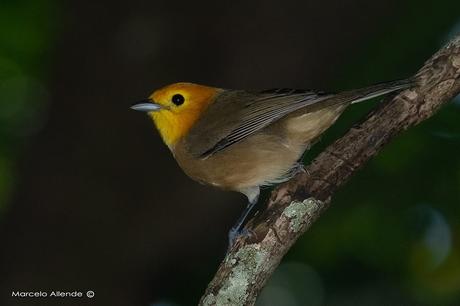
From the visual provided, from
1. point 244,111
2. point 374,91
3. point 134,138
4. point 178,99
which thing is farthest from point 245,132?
point 374,91

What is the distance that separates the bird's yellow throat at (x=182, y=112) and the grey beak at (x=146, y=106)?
12cm

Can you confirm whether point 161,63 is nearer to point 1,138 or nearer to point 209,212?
point 209,212

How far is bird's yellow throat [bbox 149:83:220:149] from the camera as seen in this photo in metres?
6.43

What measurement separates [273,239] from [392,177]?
361 centimetres

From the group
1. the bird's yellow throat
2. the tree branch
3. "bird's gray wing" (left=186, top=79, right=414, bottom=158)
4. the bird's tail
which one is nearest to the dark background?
the bird's yellow throat

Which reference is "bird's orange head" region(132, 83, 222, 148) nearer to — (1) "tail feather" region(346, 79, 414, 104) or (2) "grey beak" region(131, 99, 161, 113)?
(2) "grey beak" region(131, 99, 161, 113)

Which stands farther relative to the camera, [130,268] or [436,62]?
[130,268]

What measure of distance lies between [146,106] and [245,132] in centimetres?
83

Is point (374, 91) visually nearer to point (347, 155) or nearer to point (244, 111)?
point (347, 155)

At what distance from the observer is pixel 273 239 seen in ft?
14.8

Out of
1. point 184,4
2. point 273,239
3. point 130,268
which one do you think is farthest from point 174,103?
point 273,239

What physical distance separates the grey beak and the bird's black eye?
7.3 inches

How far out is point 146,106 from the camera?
618cm

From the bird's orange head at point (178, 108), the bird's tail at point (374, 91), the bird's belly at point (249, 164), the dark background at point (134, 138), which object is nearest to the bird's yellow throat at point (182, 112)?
the bird's orange head at point (178, 108)
